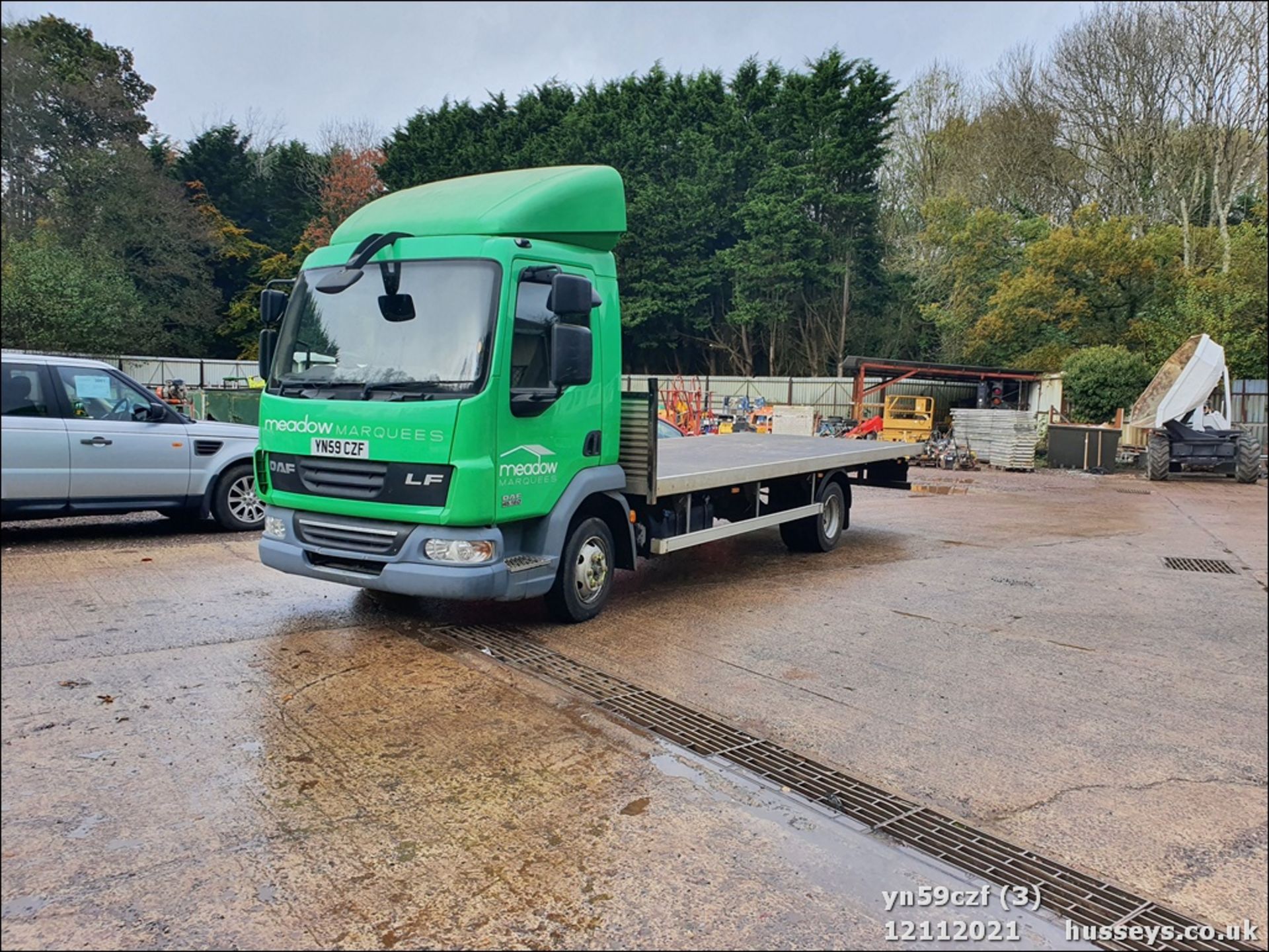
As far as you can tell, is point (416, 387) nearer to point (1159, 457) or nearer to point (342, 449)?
point (342, 449)

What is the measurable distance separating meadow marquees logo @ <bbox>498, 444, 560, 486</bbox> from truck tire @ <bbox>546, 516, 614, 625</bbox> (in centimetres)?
58

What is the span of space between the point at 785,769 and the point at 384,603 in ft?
12.6

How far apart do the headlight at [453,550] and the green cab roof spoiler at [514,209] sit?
6.58ft

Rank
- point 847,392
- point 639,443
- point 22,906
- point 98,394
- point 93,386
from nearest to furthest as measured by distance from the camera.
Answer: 1. point 22,906
2. point 93,386
3. point 98,394
4. point 639,443
5. point 847,392

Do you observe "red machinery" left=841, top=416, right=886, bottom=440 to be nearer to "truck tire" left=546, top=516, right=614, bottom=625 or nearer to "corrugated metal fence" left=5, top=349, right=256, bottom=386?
"truck tire" left=546, top=516, right=614, bottom=625

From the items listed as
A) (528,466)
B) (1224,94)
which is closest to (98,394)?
(528,466)

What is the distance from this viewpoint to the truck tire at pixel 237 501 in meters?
8.97

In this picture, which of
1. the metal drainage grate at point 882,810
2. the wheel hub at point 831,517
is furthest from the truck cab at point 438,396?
the wheel hub at point 831,517

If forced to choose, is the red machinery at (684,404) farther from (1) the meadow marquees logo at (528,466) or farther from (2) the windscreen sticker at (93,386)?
(2) the windscreen sticker at (93,386)

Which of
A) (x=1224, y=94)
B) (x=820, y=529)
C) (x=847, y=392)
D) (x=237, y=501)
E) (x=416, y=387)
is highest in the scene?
(x=1224, y=94)

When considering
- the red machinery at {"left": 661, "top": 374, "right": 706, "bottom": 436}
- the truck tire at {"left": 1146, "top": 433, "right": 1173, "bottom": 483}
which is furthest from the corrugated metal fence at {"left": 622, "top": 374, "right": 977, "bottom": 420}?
the truck tire at {"left": 1146, "top": 433, "right": 1173, "bottom": 483}

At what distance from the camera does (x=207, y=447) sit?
8516mm

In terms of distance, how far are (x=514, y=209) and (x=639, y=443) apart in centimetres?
196

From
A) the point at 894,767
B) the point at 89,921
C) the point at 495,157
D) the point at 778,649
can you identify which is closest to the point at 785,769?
the point at 894,767
